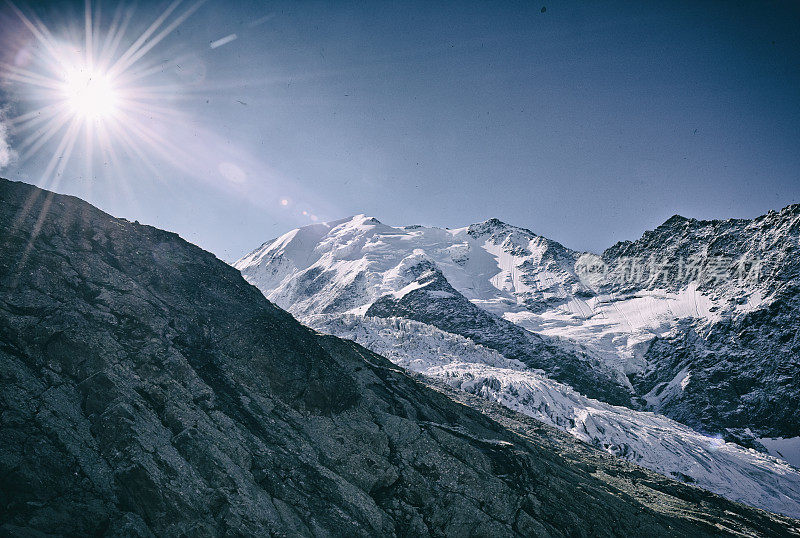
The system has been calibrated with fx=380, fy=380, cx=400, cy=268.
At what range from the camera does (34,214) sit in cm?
2558

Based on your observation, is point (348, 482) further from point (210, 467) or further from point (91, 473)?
point (91, 473)

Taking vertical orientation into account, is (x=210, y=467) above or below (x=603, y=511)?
above

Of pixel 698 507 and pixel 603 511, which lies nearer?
pixel 603 511

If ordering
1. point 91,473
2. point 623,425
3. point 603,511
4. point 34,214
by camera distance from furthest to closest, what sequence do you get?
point 623,425 < point 603,511 < point 34,214 < point 91,473

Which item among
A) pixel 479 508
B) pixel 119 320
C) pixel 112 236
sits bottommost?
pixel 479 508

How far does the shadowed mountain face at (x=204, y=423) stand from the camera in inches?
604

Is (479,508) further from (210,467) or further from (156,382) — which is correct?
(156,382)

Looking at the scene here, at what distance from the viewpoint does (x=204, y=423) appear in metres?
19.8

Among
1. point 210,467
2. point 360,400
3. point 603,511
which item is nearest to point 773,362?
point 603,511

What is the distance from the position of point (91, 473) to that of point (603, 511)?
102 feet

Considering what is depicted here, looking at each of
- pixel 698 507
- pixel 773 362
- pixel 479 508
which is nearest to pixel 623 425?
pixel 698 507

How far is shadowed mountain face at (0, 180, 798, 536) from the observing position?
15336mm

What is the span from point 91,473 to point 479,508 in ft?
65.6

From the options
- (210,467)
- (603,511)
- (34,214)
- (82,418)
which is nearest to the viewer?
(82,418)
